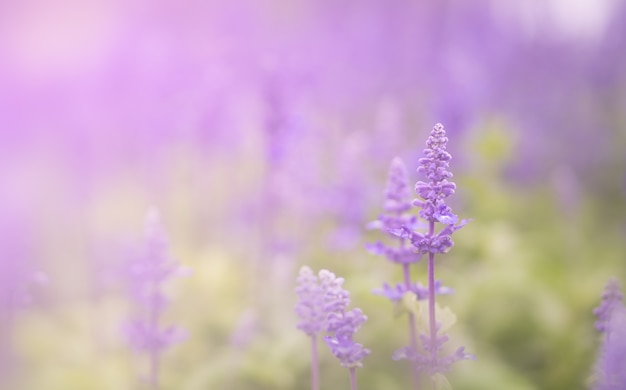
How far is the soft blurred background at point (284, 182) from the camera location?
2.40 m

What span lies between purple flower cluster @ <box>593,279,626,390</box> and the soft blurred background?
1.39ft

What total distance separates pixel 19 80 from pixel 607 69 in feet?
12.8

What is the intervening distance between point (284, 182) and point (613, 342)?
192cm

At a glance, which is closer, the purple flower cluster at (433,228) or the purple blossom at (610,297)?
the purple flower cluster at (433,228)

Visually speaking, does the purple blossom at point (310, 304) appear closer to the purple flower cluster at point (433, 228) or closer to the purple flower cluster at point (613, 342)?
the purple flower cluster at point (433, 228)

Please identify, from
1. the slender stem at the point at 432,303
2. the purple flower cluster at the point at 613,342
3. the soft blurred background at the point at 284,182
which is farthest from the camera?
the soft blurred background at the point at 284,182

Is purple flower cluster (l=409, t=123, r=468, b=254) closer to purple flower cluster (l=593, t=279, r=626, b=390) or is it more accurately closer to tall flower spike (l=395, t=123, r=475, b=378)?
tall flower spike (l=395, t=123, r=475, b=378)

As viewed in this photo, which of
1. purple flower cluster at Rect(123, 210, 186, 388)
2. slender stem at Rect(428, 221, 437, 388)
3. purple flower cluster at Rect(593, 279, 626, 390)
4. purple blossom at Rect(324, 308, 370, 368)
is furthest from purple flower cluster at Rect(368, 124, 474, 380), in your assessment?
purple flower cluster at Rect(123, 210, 186, 388)

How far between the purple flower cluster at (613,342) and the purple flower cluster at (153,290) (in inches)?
37.5

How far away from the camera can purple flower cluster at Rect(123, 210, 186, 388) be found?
5.90 feet

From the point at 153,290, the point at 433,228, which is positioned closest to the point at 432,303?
the point at 433,228

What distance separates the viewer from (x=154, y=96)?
379cm

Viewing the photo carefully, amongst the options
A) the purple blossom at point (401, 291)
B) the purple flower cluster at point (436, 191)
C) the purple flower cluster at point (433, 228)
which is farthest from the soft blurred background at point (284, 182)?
the purple flower cluster at point (436, 191)

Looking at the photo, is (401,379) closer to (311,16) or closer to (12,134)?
(12,134)
